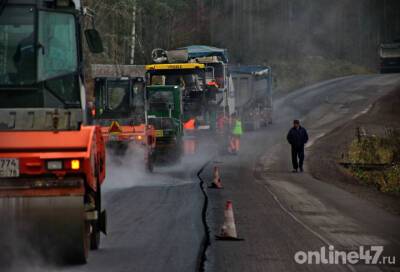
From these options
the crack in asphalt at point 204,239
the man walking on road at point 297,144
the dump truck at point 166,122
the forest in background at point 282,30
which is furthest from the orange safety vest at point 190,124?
the forest in background at point 282,30

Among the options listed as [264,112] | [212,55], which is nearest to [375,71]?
[264,112]

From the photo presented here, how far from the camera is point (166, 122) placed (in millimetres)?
26516

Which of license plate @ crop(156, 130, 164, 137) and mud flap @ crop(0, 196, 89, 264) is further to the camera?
license plate @ crop(156, 130, 164, 137)

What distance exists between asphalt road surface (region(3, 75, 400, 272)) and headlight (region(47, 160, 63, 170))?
3.47 feet

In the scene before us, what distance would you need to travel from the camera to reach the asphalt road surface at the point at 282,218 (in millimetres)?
10500

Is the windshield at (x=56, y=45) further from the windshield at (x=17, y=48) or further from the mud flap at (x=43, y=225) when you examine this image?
the mud flap at (x=43, y=225)

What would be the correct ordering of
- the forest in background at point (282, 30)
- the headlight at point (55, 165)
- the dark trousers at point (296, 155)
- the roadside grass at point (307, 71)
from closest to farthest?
the headlight at point (55, 165) → the dark trousers at point (296, 155) → the forest in background at point (282, 30) → the roadside grass at point (307, 71)

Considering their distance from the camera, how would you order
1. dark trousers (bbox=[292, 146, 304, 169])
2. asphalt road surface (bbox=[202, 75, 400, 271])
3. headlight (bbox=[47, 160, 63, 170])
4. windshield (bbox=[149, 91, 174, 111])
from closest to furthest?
headlight (bbox=[47, 160, 63, 170]) < asphalt road surface (bbox=[202, 75, 400, 271]) < dark trousers (bbox=[292, 146, 304, 169]) < windshield (bbox=[149, 91, 174, 111])

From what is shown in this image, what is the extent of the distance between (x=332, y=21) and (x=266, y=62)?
12941 millimetres

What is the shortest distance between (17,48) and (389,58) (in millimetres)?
63671

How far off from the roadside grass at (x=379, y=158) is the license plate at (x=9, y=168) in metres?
13.9

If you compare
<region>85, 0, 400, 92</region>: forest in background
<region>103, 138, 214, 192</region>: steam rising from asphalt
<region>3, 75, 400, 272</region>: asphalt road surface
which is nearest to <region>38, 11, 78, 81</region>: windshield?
<region>3, 75, 400, 272</region>: asphalt road surface

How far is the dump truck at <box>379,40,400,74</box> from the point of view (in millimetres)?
69562

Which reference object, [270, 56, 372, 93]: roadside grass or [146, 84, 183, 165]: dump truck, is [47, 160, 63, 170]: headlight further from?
[270, 56, 372, 93]: roadside grass
